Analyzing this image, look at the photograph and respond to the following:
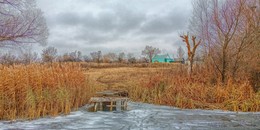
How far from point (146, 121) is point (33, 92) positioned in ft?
11.9

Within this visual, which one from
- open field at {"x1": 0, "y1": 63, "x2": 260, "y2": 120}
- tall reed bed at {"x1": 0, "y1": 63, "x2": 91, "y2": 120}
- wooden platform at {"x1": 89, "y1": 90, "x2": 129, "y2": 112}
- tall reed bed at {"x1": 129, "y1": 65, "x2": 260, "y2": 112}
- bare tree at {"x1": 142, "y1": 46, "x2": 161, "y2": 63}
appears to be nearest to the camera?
tall reed bed at {"x1": 0, "y1": 63, "x2": 91, "y2": 120}

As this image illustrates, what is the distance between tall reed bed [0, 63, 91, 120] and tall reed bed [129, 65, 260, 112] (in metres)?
4.28

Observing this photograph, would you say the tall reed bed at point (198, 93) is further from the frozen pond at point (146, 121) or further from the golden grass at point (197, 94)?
the frozen pond at point (146, 121)

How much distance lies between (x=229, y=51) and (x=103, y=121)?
8.18m

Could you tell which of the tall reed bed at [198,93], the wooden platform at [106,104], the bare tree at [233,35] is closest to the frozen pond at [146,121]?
the wooden platform at [106,104]

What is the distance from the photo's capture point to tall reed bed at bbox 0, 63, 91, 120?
8367mm

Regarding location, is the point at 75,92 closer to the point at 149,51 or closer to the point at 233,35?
the point at 233,35

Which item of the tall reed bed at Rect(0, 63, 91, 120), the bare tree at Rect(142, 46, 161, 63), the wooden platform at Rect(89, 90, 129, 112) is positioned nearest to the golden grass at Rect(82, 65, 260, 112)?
the wooden platform at Rect(89, 90, 129, 112)

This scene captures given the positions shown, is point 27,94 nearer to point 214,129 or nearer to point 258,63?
point 214,129

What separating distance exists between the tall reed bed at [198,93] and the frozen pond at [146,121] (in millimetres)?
1048

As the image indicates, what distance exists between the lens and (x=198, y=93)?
1184 centimetres

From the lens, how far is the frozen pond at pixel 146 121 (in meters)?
7.42

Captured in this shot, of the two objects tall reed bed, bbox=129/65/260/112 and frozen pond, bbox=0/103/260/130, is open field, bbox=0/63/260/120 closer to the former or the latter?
tall reed bed, bbox=129/65/260/112

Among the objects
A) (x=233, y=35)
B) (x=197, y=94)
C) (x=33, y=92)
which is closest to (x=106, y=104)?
(x=33, y=92)
